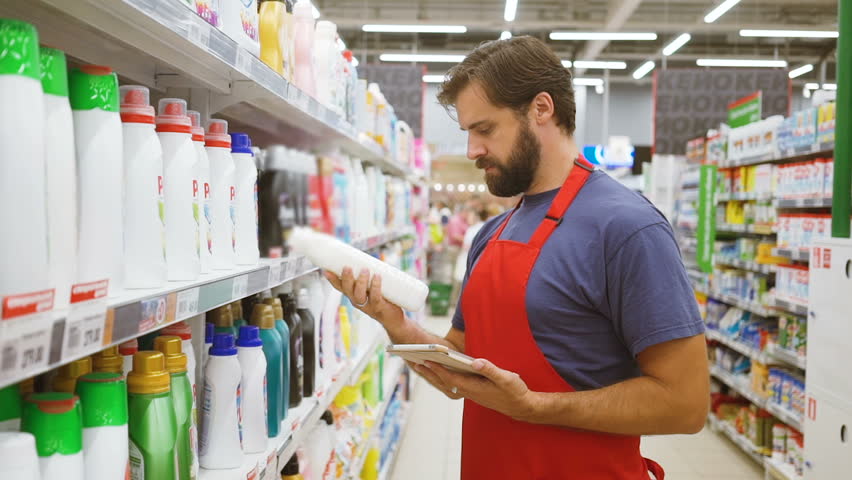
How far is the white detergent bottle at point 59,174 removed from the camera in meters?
0.85

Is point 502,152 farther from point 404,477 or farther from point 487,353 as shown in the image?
point 404,477

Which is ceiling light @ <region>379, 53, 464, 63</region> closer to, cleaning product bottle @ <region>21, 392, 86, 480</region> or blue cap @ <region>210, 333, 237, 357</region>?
blue cap @ <region>210, 333, 237, 357</region>

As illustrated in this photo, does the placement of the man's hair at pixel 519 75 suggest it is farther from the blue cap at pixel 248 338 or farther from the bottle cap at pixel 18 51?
the bottle cap at pixel 18 51

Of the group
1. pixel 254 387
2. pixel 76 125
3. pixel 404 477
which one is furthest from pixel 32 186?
pixel 404 477

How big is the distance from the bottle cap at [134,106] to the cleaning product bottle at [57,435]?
1.43 feet

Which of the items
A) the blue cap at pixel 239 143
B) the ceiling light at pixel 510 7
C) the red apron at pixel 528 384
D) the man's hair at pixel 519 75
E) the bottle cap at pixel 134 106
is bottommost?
the red apron at pixel 528 384

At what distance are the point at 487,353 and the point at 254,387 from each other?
0.56 metres

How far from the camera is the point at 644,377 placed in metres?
1.57

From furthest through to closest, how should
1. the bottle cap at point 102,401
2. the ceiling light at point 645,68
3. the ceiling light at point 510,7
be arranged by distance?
the ceiling light at point 645,68 → the ceiling light at point 510,7 → the bottle cap at point 102,401

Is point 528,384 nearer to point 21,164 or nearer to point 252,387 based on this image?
point 252,387

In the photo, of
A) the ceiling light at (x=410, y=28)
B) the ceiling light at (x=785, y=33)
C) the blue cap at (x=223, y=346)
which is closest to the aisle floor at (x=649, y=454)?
the blue cap at (x=223, y=346)

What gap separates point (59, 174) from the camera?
0.85 metres

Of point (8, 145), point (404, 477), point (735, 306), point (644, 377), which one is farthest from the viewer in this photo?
point (735, 306)

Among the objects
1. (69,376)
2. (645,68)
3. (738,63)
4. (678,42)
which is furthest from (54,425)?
(738,63)
